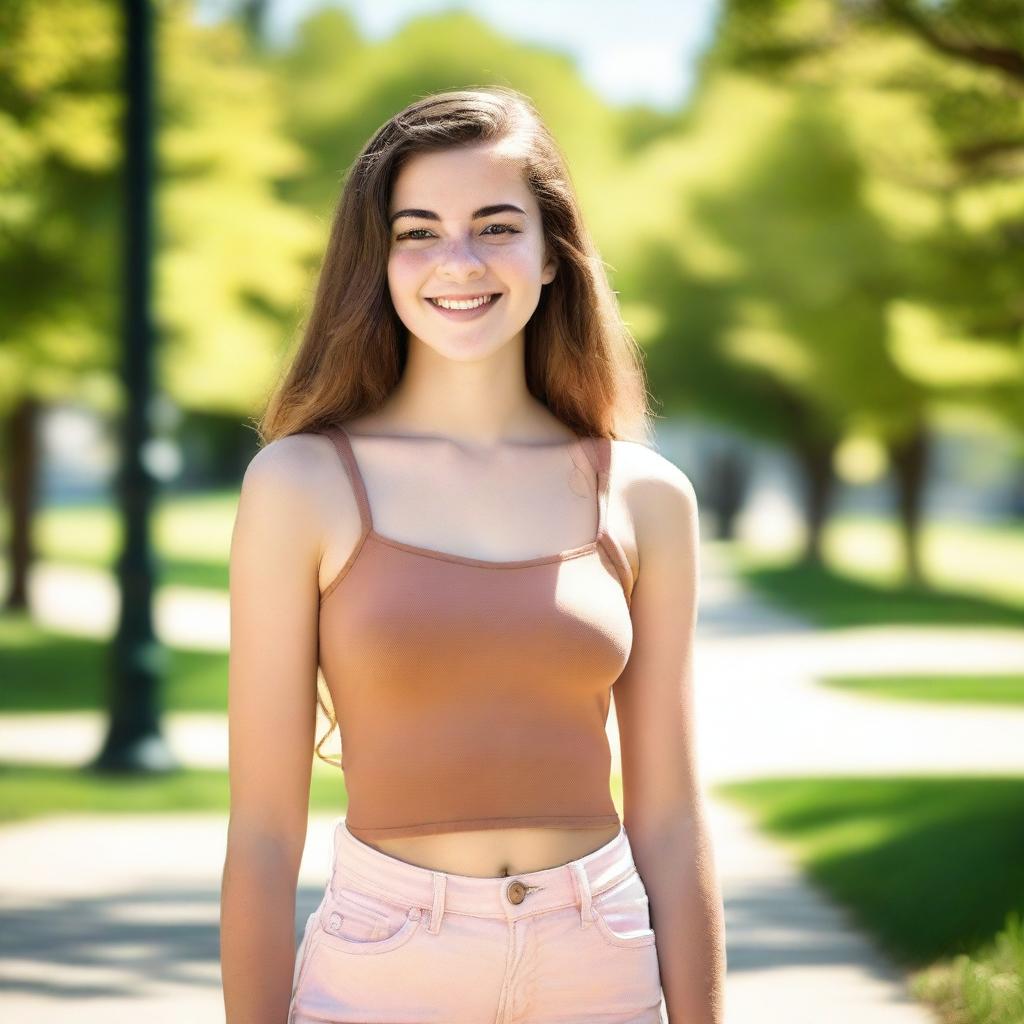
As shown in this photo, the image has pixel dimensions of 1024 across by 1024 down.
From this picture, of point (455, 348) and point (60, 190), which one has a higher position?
point (60, 190)

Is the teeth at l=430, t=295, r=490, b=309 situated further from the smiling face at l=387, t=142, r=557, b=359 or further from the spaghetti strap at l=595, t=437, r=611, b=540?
the spaghetti strap at l=595, t=437, r=611, b=540

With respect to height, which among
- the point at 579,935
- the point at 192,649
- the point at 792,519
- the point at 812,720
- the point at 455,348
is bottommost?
the point at 579,935

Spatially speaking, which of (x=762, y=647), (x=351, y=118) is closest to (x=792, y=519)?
(x=351, y=118)

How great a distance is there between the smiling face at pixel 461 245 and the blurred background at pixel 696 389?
0.77 meters

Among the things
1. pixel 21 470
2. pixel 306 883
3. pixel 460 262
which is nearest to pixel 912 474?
pixel 21 470

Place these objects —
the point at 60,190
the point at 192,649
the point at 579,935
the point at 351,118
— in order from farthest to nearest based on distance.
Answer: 1. the point at 351,118
2. the point at 192,649
3. the point at 60,190
4. the point at 579,935

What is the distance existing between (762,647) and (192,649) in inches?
249

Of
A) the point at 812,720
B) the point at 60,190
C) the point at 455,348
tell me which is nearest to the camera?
the point at 455,348

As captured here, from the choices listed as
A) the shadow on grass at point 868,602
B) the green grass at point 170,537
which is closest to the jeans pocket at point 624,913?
the green grass at point 170,537

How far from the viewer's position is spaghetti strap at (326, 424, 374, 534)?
8.37ft

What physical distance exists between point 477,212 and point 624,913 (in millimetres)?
1037

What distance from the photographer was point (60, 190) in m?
15.9

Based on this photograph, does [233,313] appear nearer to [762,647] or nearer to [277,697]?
[762,647]

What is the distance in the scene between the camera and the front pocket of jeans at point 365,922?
243cm
